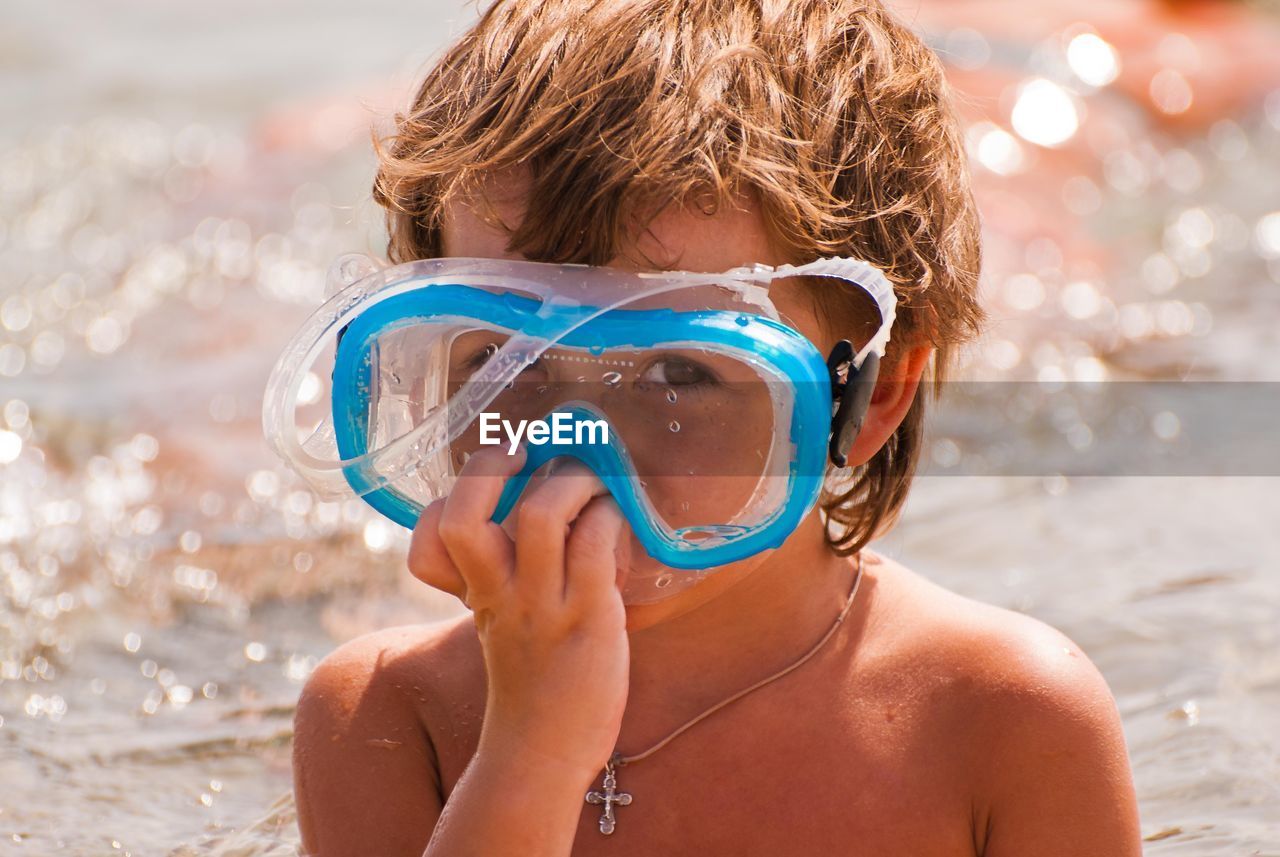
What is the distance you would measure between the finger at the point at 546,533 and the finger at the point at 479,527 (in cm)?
3

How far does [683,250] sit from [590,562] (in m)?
0.45

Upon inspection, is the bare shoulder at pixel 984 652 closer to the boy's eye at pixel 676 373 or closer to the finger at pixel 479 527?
the boy's eye at pixel 676 373

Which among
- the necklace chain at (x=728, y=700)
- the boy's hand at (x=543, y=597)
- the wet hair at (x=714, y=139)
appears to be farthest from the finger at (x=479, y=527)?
the necklace chain at (x=728, y=700)

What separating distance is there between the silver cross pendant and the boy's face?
1.37 feet

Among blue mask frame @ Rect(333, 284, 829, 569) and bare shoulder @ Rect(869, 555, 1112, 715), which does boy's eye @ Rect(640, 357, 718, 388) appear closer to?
blue mask frame @ Rect(333, 284, 829, 569)

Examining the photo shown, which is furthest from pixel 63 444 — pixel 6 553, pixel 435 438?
pixel 435 438

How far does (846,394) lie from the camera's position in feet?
7.02

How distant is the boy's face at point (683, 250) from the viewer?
6.72 feet

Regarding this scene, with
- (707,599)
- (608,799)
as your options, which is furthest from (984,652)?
(608,799)

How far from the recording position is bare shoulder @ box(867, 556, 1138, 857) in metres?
2.30

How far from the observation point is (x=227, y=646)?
412 centimetres

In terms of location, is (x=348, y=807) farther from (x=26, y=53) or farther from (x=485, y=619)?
(x=26, y=53)

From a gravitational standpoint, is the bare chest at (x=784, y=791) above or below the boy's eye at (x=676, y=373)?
below

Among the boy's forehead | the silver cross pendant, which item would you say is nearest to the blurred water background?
the boy's forehead
